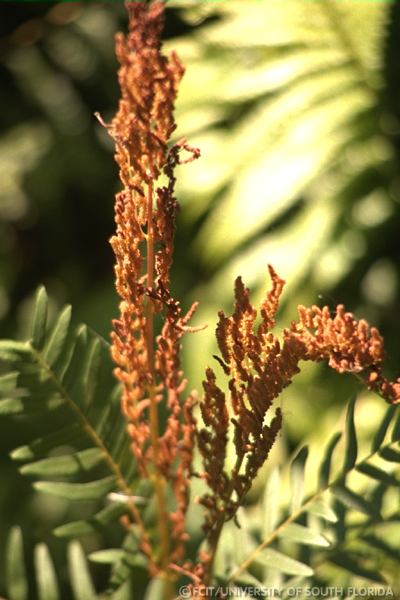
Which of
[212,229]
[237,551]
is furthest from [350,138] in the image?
[237,551]

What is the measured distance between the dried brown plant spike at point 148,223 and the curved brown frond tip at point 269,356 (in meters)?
0.03

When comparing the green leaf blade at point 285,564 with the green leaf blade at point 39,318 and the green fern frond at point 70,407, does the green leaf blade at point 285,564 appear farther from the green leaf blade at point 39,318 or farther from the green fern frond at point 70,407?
the green leaf blade at point 39,318

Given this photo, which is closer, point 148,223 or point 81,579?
point 148,223

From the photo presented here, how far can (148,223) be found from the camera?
462 mm

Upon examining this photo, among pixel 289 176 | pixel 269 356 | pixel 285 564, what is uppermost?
pixel 289 176

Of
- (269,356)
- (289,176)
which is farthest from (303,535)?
(289,176)

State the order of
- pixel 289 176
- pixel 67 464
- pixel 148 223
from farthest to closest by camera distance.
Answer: pixel 289 176 → pixel 67 464 → pixel 148 223

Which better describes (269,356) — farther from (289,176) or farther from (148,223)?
(289,176)

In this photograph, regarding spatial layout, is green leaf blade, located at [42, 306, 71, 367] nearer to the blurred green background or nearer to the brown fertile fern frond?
the brown fertile fern frond

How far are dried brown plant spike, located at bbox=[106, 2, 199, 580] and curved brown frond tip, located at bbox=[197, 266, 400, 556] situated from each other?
0.09 feet

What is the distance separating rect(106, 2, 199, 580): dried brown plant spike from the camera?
1.41 ft

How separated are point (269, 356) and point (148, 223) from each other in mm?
100

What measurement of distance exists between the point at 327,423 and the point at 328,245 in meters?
0.31

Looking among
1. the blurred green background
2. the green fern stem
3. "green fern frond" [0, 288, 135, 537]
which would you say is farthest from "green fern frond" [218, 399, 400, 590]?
the blurred green background
